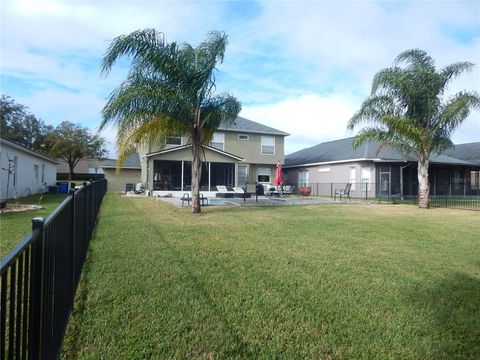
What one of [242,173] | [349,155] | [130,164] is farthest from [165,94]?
[130,164]

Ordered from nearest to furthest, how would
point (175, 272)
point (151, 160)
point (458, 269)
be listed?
point (175, 272), point (458, 269), point (151, 160)

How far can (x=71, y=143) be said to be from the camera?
159ft

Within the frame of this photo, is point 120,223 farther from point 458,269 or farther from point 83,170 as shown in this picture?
point 83,170

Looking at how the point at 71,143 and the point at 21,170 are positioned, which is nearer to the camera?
the point at 21,170

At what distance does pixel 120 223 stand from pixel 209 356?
7525 mm

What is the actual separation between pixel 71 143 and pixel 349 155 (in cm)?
3703

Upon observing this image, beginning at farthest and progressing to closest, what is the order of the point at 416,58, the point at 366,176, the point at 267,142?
the point at 267,142 → the point at 366,176 → the point at 416,58

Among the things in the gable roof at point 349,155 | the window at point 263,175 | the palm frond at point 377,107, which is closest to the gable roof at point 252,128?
the window at point 263,175

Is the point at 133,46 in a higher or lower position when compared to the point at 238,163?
higher

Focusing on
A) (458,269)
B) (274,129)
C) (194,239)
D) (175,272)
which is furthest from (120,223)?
(274,129)

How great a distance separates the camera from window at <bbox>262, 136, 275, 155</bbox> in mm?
30172

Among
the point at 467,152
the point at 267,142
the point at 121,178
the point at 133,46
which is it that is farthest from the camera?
the point at 467,152

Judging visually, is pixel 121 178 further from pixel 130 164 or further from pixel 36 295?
pixel 36 295

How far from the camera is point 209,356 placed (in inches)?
119
